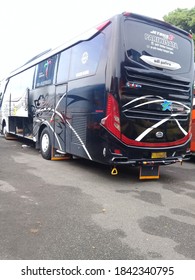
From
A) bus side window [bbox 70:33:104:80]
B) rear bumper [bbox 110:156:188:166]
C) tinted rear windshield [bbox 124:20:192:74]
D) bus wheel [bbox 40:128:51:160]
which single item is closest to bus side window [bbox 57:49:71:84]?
bus side window [bbox 70:33:104:80]

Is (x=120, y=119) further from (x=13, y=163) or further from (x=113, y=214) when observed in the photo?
(x=13, y=163)

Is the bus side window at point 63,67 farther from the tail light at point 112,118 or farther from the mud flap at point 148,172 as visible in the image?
the mud flap at point 148,172

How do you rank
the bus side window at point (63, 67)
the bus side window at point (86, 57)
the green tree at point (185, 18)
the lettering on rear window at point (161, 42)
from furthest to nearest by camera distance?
the green tree at point (185, 18), the bus side window at point (63, 67), the bus side window at point (86, 57), the lettering on rear window at point (161, 42)

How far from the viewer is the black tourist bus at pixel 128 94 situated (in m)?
5.66

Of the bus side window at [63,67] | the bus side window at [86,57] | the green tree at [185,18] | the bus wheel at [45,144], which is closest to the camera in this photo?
the bus side window at [86,57]

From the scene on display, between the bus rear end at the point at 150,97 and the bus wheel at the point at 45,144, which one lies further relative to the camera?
the bus wheel at the point at 45,144

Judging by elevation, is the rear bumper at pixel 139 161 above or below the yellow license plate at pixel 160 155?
below

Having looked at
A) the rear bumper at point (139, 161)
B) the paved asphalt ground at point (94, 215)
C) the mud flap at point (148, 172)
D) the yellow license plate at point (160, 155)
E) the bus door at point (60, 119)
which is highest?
the bus door at point (60, 119)

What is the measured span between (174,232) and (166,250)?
1.84 ft

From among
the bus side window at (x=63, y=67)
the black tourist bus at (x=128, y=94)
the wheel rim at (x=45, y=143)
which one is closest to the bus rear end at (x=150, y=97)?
the black tourist bus at (x=128, y=94)

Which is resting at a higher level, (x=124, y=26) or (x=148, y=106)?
(x=124, y=26)

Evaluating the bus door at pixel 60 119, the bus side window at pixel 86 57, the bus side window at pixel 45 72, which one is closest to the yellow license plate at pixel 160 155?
the bus side window at pixel 86 57
